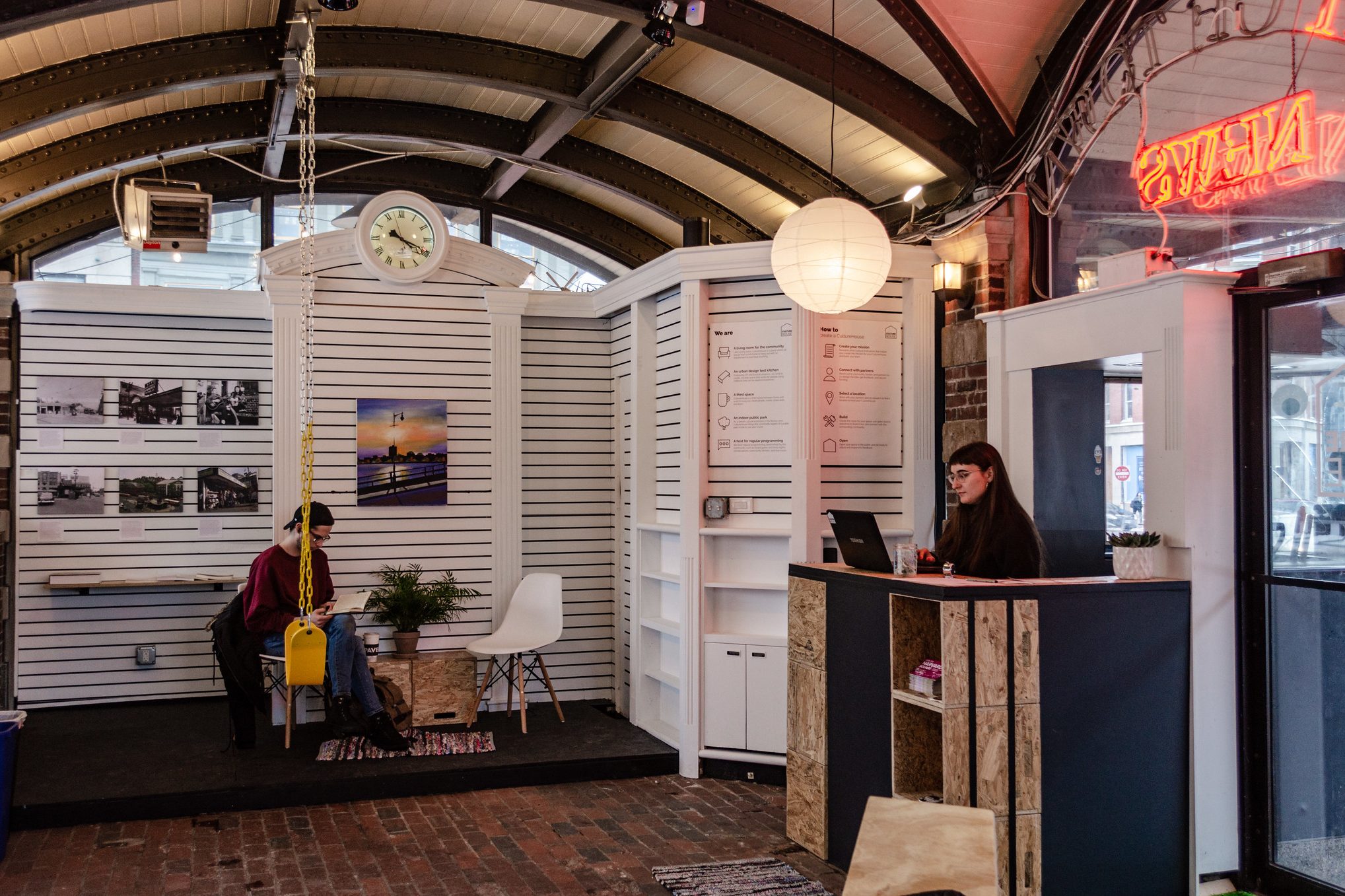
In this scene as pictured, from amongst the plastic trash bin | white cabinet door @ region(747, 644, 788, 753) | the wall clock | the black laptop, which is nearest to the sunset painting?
the wall clock

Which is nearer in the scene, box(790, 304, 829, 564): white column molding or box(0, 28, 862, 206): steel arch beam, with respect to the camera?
box(0, 28, 862, 206): steel arch beam

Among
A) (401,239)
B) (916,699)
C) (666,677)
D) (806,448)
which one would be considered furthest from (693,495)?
(401,239)

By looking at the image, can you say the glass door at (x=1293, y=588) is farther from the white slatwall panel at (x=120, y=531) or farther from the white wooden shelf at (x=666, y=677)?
the white slatwall panel at (x=120, y=531)

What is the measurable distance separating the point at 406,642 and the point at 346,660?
977 millimetres

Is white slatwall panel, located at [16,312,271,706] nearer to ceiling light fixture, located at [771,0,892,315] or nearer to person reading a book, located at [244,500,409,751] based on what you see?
person reading a book, located at [244,500,409,751]

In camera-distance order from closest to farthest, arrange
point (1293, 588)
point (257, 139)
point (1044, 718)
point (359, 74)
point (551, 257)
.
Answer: point (1044, 718) < point (1293, 588) < point (359, 74) < point (257, 139) < point (551, 257)

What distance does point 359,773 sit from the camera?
6.57 m

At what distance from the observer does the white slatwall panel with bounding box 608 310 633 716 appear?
27.6 feet

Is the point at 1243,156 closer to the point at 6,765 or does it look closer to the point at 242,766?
the point at 242,766

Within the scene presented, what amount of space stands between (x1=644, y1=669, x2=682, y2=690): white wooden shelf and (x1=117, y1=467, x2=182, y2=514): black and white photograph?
3956 millimetres

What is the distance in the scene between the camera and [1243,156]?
15.8ft

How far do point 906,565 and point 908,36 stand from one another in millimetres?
3145

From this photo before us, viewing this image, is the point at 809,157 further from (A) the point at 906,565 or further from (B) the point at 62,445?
(B) the point at 62,445

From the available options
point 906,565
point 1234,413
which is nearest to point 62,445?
point 906,565
